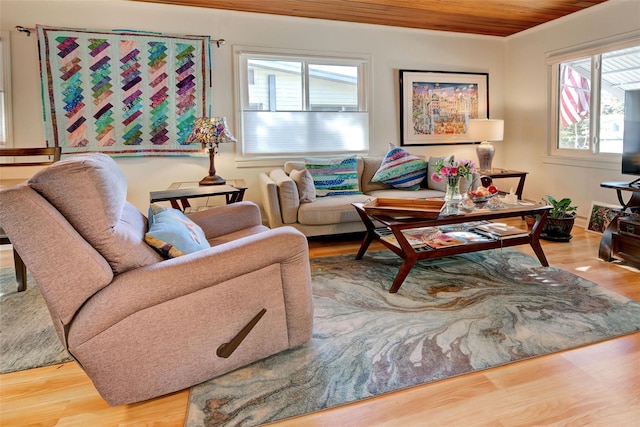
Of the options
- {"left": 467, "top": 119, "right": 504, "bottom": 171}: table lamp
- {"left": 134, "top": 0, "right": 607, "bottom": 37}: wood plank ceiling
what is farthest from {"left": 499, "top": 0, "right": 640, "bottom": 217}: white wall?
{"left": 467, "top": 119, "right": 504, "bottom": 171}: table lamp

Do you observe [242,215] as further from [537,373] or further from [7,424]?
[537,373]

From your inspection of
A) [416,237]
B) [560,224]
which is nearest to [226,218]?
[416,237]

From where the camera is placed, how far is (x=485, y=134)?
476cm

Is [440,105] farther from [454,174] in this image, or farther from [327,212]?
[327,212]

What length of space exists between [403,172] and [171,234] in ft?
9.82

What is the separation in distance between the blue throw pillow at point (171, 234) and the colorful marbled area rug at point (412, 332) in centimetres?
57

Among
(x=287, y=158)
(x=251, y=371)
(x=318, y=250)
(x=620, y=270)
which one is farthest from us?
(x=287, y=158)

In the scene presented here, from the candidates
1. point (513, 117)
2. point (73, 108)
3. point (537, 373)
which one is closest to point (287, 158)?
point (73, 108)

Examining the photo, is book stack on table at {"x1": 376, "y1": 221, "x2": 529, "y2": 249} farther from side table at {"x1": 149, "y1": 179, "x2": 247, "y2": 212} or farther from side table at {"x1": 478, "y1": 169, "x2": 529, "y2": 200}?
side table at {"x1": 478, "y1": 169, "x2": 529, "y2": 200}

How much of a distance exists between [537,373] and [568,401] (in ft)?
0.63

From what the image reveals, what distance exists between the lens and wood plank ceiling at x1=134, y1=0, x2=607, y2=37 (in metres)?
3.99

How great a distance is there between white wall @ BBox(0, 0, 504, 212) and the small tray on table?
1866mm

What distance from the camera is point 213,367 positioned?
5.59ft

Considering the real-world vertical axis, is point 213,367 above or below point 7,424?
above
